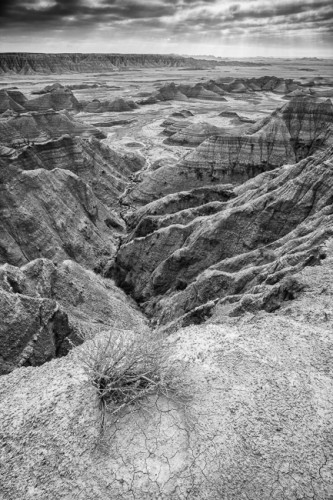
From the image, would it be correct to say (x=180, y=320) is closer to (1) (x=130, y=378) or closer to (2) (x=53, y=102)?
(1) (x=130, y=378)

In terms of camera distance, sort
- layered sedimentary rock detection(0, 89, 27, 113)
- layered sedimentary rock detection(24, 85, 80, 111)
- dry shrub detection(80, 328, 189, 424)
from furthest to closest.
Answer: layered sedimentary rock detection(24, 85, 80, 111), layered sedimentary rock detection(0, 89, 27, 113), dry shrub detection(80, 328, 189, 424)

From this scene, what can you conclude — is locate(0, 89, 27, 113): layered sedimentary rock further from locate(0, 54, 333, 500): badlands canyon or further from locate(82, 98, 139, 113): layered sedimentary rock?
locate(0, 54, 333, 500): badlands canyon

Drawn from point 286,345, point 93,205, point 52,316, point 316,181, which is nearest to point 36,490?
point 286,345

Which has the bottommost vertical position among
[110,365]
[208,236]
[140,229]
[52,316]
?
[140,229]

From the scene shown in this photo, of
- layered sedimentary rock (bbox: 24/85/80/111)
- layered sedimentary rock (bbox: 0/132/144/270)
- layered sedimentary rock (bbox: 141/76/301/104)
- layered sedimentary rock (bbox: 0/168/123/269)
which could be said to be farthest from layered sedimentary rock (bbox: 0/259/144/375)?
layered sedimentary rock (bbox: 141/76/301/104)

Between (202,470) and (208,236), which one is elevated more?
(202,470)

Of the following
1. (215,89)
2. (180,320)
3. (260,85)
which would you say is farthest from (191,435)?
(260,85)

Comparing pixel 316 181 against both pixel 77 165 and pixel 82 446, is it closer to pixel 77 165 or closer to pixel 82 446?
pixel 82 446
